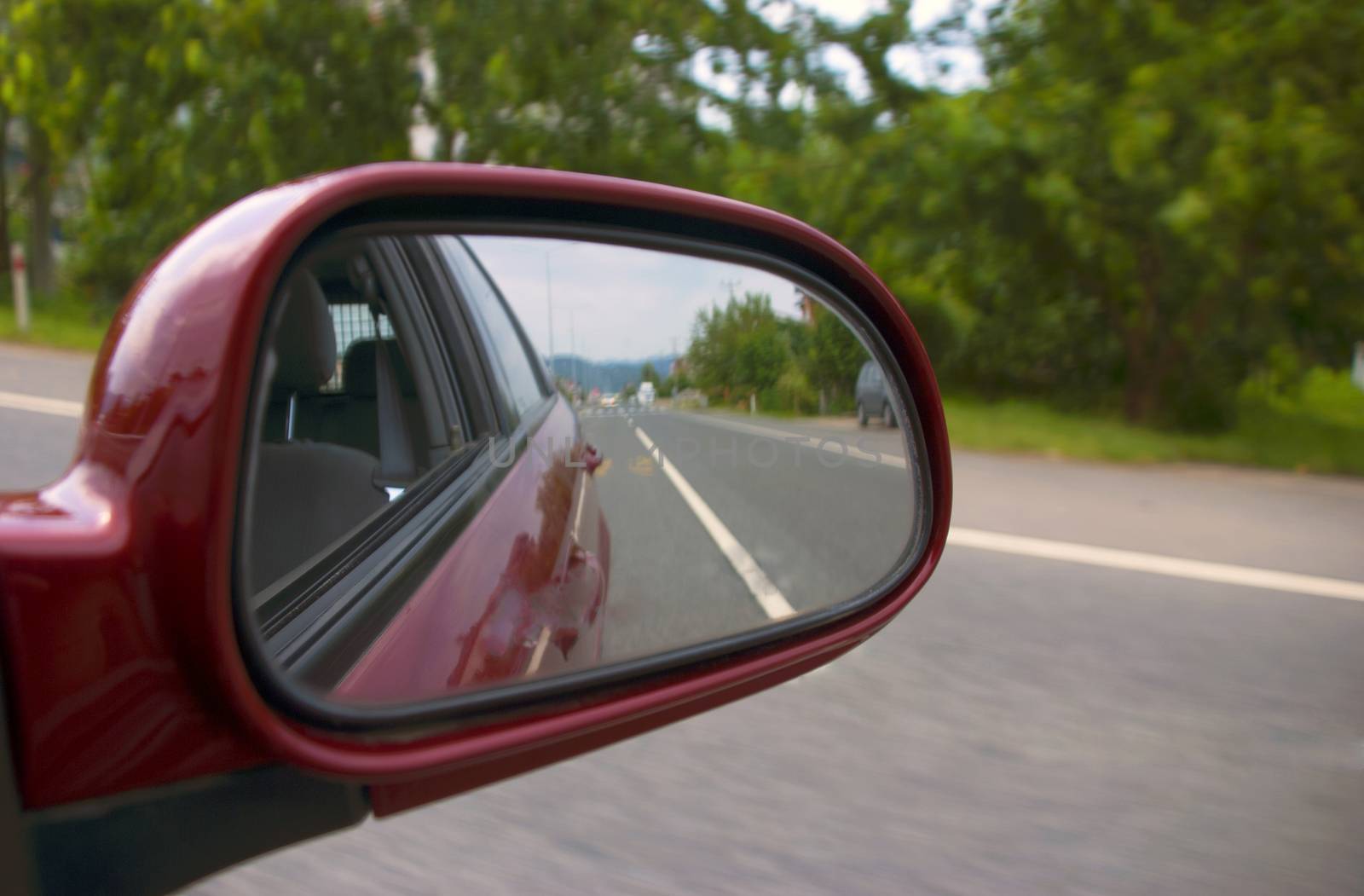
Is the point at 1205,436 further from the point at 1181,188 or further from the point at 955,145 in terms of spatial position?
the point at 955,145

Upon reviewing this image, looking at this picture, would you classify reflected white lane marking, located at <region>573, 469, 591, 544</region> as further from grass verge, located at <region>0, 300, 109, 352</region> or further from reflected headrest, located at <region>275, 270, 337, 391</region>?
grass verge, located at <region>0, 300, 109, 352</region>

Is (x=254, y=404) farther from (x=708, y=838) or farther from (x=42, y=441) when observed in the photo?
(x=42, y=441)

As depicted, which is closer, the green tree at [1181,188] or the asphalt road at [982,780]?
the asphalt road at [982,780]

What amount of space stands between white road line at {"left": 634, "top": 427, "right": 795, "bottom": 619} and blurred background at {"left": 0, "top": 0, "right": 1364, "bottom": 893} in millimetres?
114

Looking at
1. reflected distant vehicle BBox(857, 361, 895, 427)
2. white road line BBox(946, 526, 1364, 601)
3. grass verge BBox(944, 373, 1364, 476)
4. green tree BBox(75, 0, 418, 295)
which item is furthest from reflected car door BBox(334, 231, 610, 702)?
green tree BBox(75, 0, 418, 295)

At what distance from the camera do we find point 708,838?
2637 mm

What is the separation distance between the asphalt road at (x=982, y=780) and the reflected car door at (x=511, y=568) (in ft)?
0.41

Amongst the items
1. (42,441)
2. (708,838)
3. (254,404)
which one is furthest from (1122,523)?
(42,441)

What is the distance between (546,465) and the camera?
4.51 feet

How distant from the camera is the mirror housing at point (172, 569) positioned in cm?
85

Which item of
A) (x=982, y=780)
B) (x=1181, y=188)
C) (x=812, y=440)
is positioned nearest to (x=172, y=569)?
(x=812, y=440)

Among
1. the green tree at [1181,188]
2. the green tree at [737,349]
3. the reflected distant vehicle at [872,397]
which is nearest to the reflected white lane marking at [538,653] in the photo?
the green tree at [737,349]

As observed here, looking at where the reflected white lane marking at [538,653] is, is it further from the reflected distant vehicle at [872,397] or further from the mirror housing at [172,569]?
the reflected distant vehicle at [872,397]

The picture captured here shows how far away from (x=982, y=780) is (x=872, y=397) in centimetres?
178
